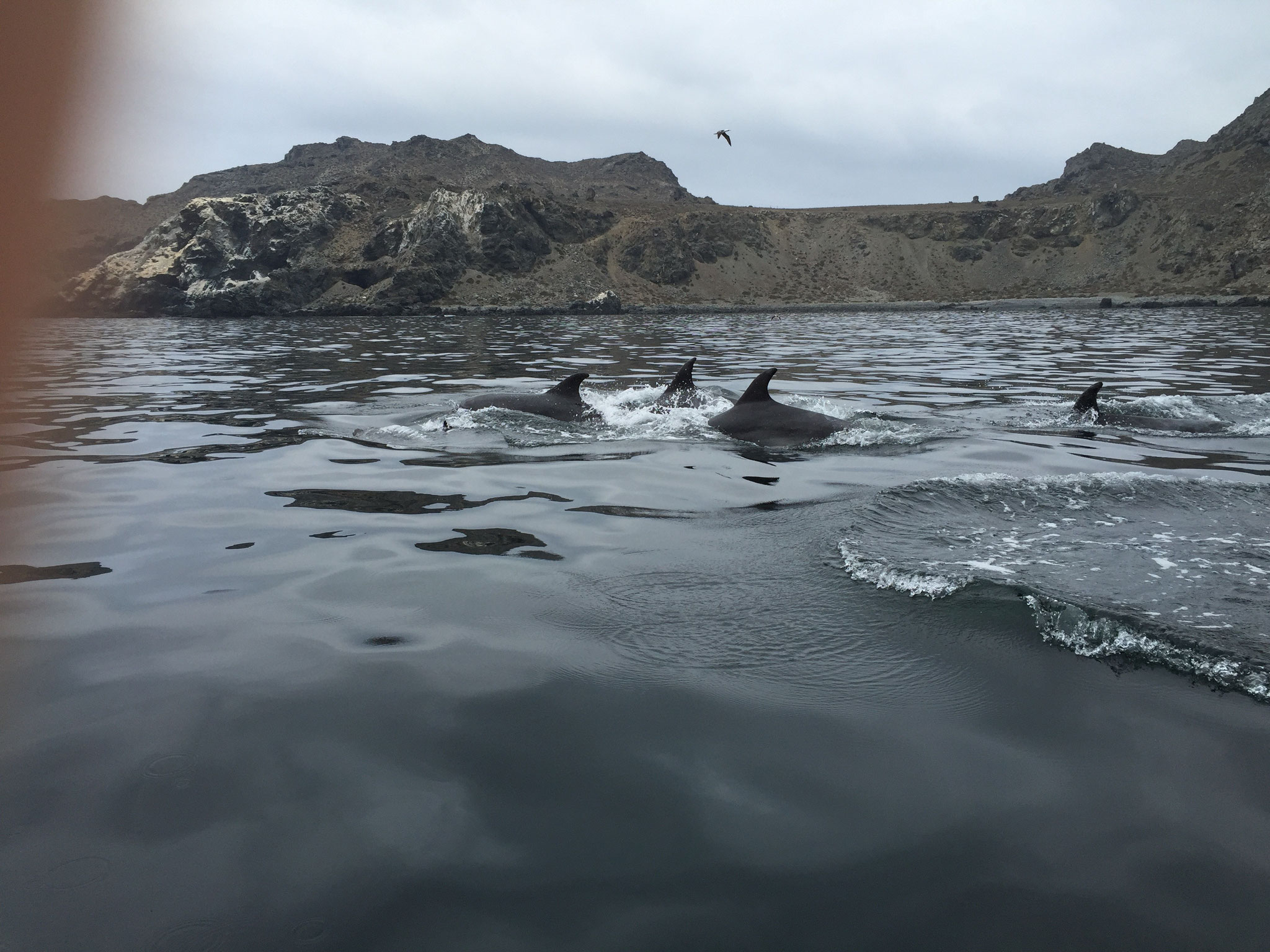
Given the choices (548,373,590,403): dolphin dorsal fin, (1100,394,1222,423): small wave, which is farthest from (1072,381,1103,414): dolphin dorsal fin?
(548,373,590,403): dolphin dorsal fin

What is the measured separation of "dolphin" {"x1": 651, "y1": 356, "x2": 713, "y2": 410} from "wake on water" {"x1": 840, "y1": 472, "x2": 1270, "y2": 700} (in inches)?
246

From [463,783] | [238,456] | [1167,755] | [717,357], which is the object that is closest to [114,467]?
[238,456]

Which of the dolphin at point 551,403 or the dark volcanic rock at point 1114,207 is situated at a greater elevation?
the dark volcanic rock at point 1114,207

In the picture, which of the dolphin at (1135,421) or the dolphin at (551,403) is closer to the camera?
the dolphin at (1135,421)

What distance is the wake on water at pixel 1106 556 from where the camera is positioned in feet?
14.5

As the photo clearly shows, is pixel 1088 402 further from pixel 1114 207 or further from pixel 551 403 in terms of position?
pixel 1114 207

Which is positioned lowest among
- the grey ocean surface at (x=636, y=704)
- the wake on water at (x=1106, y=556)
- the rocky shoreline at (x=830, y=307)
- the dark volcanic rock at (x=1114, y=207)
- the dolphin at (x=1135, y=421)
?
the grey ocean surface at (x=636, y=704)

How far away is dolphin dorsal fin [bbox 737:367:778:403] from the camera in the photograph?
12.1m

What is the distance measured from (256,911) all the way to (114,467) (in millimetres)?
8183

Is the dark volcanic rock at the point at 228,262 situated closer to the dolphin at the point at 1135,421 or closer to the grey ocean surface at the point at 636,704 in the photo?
the grey ocean surface at the point at 636,704

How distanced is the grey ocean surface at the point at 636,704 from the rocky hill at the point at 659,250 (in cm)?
7715

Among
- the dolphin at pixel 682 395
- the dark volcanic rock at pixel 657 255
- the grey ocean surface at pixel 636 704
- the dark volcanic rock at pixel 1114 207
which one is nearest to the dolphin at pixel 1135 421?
the grey ocean surface at pixel 636 704

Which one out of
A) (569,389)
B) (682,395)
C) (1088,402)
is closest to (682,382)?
(682,395)

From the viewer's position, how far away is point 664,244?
10825 centimetres
